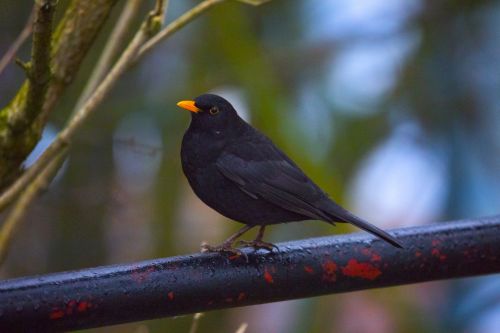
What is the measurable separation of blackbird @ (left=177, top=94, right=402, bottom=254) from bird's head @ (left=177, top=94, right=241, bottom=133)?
1 centimetres

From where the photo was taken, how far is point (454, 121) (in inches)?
243

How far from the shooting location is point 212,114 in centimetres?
347

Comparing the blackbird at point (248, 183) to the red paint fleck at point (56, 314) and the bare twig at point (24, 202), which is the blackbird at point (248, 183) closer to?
the bare twig at point (24, 202)

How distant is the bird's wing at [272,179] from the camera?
3143 millimetres

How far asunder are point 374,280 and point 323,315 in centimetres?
254

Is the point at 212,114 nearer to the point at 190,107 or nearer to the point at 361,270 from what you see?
the point at 190,107

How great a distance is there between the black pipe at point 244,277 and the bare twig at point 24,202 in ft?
3.22

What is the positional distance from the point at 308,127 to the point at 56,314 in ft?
11.4

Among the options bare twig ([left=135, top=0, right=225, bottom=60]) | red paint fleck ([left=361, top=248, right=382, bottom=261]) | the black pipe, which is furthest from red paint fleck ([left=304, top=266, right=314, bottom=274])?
bare twig ([left=135, top=0, right=225, bottom=60])

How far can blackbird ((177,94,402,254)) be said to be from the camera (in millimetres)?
3146

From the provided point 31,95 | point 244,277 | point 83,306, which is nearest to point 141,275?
point 83,306

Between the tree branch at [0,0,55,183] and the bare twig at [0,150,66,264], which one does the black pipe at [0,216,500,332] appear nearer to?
the tree branch at [0,0,55,183]

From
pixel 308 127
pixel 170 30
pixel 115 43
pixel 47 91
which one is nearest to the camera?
pixel 47 91

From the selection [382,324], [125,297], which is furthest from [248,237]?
[125,297]
